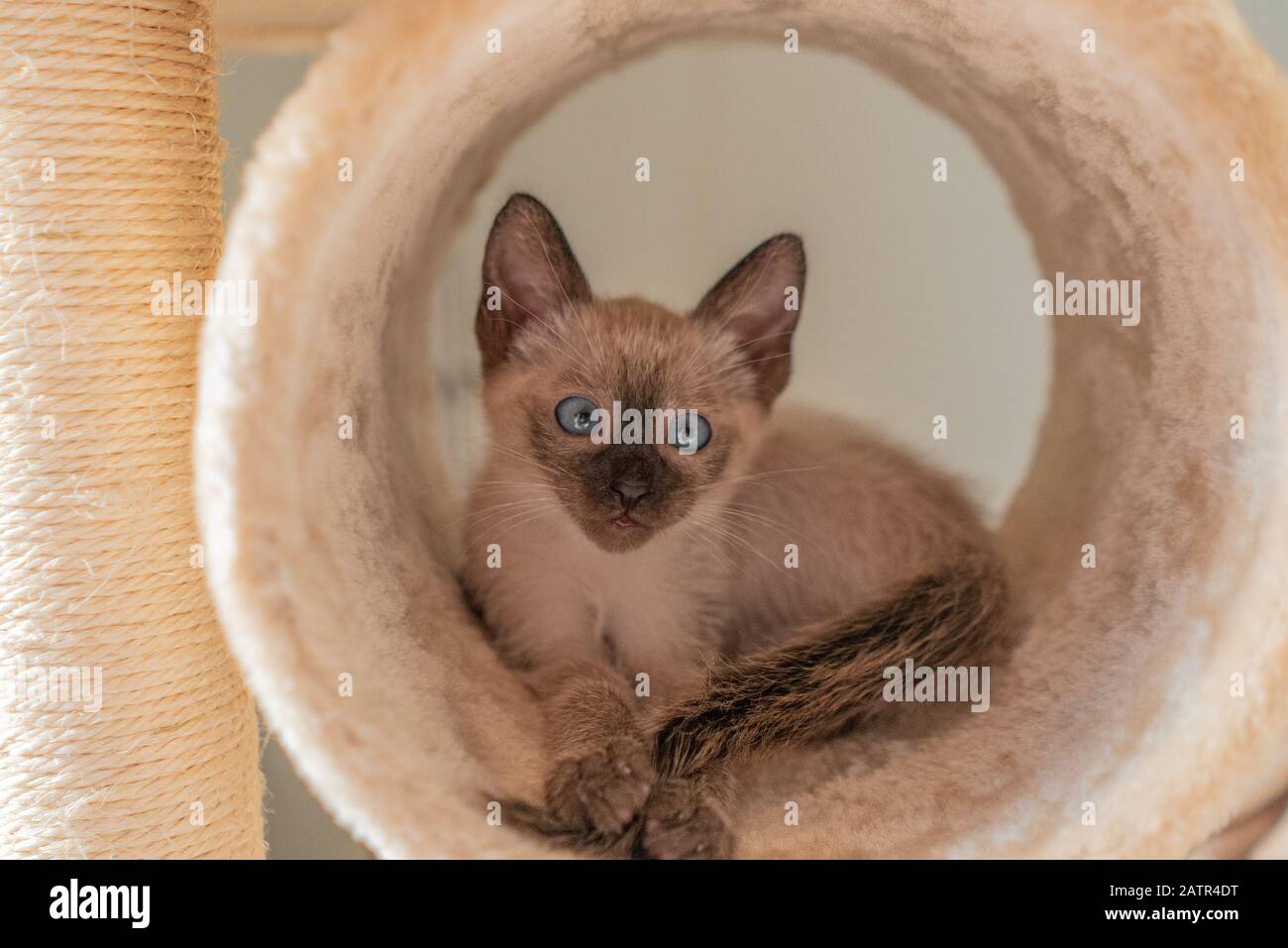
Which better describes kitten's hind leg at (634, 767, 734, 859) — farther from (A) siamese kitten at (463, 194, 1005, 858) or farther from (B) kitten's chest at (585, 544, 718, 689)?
(B) kitten's chest at (585, 544, 718, 689)

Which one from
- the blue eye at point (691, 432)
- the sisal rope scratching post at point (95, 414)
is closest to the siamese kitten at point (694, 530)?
the blue eye at point (691, 432)

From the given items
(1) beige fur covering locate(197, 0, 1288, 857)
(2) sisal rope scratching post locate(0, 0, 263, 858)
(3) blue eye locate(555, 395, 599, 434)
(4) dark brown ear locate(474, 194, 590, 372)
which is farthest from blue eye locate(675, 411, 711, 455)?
(2) sisal rope scratching post locate(0, 0, 263, 858)

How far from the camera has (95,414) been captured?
118 cm

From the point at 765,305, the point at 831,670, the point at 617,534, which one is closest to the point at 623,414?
the point at 617,534

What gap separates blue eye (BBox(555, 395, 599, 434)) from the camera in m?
1.35

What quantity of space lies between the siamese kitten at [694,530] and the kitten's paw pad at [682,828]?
0.08m

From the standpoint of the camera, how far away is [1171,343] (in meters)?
1.12

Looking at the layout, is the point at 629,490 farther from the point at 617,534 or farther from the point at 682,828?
the point at 682,828

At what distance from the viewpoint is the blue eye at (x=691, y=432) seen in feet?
4.54

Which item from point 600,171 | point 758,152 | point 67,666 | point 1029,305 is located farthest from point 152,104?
point 1029,305

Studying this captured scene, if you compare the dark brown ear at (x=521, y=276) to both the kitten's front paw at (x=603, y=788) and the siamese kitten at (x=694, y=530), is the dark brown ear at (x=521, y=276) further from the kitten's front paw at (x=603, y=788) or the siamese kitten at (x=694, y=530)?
the kitten's front paw at (x=603, y=788)

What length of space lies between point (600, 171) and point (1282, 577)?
1339 millimetres
